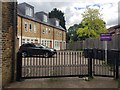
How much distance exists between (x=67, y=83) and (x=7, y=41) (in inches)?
103

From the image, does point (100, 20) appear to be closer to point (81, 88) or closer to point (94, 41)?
point (94, 41)

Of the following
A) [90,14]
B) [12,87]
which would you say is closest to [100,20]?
[90,14]

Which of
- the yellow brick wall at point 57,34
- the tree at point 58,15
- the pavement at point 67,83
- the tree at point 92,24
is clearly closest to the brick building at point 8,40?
the pavement at point 67,83

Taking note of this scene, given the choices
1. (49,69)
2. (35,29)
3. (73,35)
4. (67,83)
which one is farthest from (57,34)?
(67,83)

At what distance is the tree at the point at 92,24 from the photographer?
35.8 m

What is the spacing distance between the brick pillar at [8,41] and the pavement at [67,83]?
440 mm

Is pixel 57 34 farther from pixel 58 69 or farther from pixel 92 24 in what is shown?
pixel 58 69

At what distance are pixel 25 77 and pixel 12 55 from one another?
1.17 m

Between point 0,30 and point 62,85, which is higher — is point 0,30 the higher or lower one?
the higher one

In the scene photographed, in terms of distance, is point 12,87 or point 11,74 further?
point 11,74

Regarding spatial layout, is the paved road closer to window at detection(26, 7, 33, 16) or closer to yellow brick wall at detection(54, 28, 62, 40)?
window at detection(26, 7, 33, 16)

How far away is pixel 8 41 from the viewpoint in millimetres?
7230

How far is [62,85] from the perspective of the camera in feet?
24.2

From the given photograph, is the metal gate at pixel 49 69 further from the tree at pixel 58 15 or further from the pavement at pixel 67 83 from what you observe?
the tree at pixel 58 15
